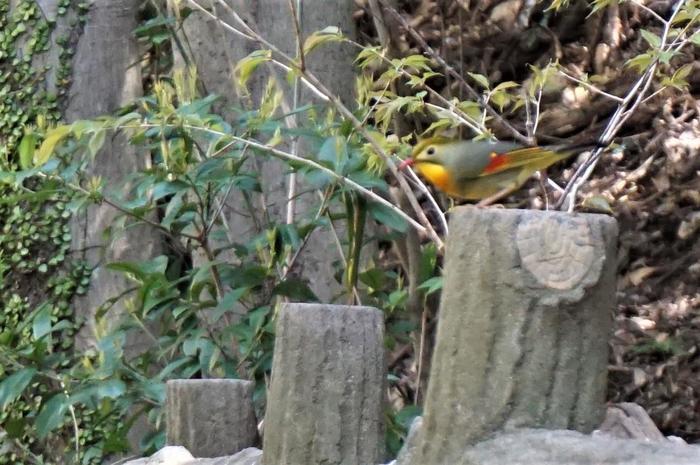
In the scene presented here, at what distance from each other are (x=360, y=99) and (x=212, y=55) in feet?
4.14

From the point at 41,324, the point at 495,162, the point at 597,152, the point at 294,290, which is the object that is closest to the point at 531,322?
the point at 495,162

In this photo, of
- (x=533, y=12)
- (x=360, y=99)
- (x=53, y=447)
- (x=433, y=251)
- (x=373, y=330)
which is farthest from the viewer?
(x=533, y=12)

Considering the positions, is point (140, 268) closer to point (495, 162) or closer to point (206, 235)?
point (206, 235)

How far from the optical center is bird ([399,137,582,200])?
7.38 ft

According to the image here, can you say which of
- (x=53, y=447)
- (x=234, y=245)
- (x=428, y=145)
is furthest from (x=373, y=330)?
(x=53, y=447)

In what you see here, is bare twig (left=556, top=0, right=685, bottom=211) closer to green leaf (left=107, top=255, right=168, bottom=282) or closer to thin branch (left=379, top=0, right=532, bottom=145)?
thin branch (left=379, top=0, right=532, bottom=145)

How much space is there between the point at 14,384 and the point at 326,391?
1.68 m

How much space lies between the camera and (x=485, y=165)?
7.40 ft

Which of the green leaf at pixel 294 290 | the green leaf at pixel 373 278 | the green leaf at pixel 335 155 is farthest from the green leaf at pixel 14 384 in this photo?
the green leaf at pixel 335 155

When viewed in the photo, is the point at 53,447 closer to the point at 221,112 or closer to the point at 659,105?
the point at 221,112

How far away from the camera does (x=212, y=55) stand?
15.1ft

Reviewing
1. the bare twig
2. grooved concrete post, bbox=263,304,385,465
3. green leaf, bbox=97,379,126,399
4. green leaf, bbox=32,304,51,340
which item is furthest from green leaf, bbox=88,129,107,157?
the bare twig

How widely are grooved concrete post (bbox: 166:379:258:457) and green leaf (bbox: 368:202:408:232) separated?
88 centimetres

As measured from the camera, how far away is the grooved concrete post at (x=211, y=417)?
8.63 ft
